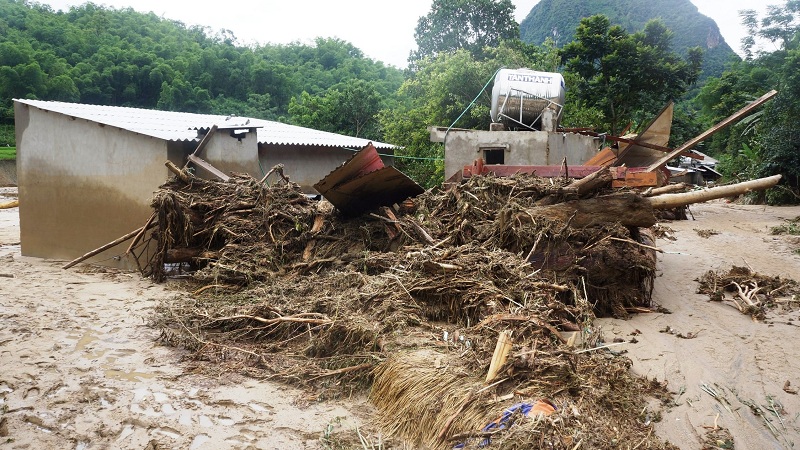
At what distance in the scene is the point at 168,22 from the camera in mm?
55406

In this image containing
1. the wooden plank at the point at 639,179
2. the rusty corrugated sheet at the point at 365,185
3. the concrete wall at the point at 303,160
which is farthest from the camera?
the concrete wall at the point at 303,160

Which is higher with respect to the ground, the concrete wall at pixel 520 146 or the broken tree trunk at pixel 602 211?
the concrete wall at pixel 520 146

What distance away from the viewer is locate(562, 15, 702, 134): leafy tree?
24.6 meters

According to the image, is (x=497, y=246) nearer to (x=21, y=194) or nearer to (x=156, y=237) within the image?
(x=156, y=237)

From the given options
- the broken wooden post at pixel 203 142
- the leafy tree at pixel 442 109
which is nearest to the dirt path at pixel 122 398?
the broken wooden post at pixel 203 142

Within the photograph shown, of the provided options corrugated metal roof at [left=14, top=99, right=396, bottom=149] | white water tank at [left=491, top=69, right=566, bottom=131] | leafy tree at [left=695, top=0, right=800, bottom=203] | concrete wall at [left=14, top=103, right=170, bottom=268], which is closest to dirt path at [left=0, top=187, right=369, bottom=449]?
concrete wall at [left=14, top=103, right=170, bottom=268]

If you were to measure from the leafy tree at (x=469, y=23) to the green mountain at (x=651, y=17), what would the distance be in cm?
1938

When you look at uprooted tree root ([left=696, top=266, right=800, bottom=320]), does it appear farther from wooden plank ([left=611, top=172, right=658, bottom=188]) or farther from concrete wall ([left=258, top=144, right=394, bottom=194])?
concrete wall ([left=258, top=144, right=394, bottom=194])

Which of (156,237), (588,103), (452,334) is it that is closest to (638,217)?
(452,334)

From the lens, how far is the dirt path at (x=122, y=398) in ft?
14.3

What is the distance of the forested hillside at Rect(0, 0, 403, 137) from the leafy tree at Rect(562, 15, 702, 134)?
13108 millimetres

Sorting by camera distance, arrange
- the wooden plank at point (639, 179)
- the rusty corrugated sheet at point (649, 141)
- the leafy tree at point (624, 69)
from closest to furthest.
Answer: the wooden plank at point (639, 179)
the rusty corrugated sheet at point (649, 141)
the leafy tree at point (624, 69)

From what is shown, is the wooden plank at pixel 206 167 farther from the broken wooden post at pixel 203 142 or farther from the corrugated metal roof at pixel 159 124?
the corrugated metal roof at pixel 159 124

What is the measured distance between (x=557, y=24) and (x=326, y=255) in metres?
61.6
